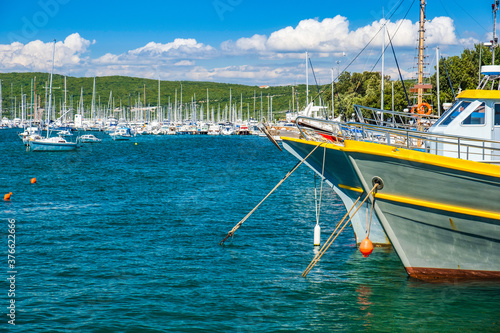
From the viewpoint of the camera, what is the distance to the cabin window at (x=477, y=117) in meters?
15.0

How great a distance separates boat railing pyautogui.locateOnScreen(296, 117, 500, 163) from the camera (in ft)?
44.4

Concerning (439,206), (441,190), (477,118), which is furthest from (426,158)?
(477,118)

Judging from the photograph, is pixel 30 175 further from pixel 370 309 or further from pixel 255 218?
pixel 370 309

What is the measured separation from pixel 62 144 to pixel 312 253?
53.1 metres

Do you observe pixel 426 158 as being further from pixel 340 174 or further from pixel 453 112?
pixel 340 174

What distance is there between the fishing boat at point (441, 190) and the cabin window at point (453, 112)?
30 mm

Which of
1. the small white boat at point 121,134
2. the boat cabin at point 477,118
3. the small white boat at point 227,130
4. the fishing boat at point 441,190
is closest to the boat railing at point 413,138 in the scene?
the fishing boat at point 441,190

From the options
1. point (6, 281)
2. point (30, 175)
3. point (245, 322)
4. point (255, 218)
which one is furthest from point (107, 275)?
point (30, 175)

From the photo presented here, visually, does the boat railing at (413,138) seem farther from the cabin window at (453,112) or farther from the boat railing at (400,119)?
the boat railing at (400,119)

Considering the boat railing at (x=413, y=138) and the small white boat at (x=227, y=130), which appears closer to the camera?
the boat railing at (x=413, y=138)

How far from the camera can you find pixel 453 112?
50.8 ft

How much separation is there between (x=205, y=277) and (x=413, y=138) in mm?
7236

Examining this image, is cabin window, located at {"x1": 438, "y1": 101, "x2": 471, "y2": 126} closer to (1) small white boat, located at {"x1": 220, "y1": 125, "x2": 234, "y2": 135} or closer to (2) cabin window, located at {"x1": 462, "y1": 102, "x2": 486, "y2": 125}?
(2) cabin window, located at {"x1": 462, "y1": 102, "x2": 486, "y2": 125}

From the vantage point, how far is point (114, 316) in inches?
504
